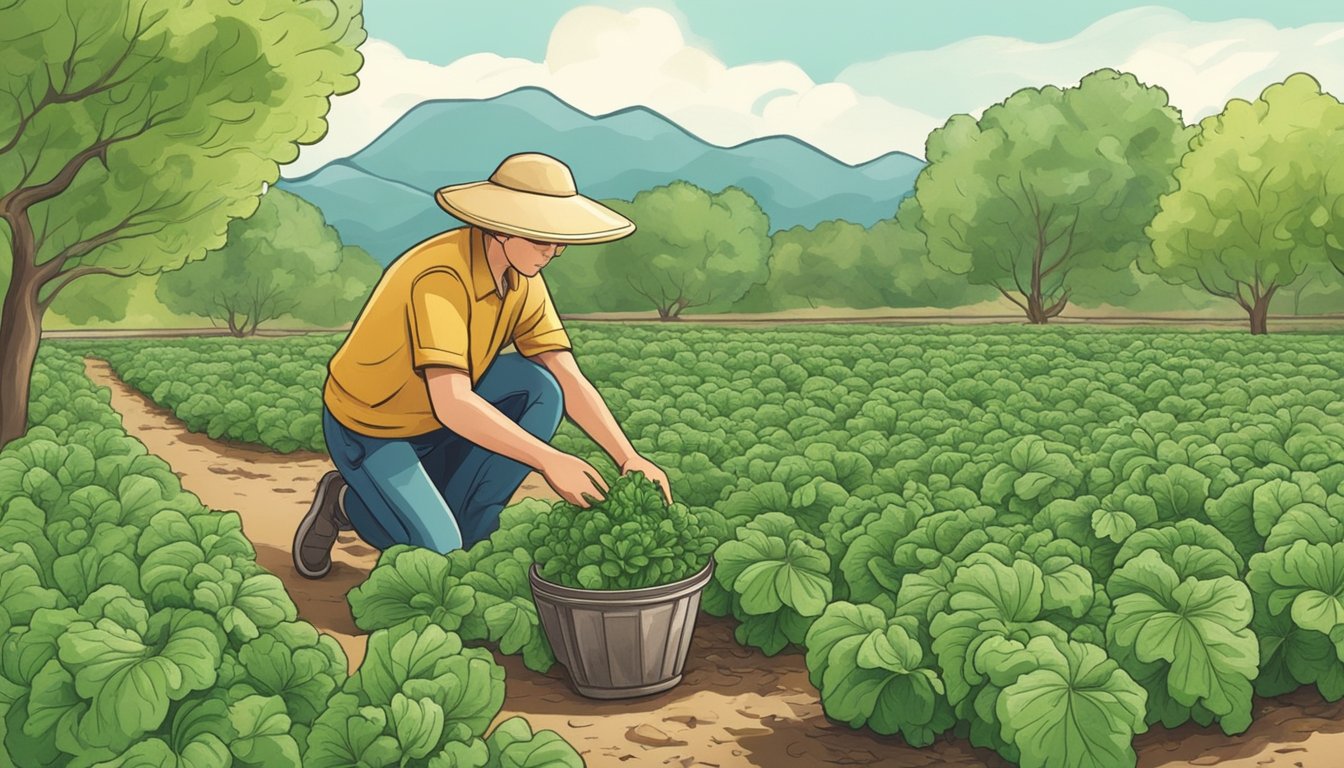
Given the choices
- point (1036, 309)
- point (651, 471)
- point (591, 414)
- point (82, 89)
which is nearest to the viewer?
point (651, 471)

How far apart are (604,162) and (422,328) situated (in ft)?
294

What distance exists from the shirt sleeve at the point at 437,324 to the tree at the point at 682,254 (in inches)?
1271

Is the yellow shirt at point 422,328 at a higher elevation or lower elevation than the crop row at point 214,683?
higher

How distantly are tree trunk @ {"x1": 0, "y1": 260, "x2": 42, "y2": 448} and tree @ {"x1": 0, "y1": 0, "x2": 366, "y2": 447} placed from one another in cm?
1

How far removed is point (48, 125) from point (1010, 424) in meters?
7.04

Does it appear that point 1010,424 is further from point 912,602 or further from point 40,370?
point 40,370

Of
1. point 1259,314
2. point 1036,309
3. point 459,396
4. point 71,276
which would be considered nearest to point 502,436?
point 459,396

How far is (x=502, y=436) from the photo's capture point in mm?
3641

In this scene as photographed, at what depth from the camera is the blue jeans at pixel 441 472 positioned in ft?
14.6

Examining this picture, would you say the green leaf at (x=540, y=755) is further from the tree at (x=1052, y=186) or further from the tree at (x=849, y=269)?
the tree at (x=849, y=269)

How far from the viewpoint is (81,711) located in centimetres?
250

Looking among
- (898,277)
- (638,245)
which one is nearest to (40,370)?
(638,245)

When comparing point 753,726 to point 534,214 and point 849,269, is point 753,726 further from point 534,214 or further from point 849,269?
point 849,269

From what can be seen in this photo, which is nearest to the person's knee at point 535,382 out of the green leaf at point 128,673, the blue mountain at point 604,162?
the green leaf at point 128,673
